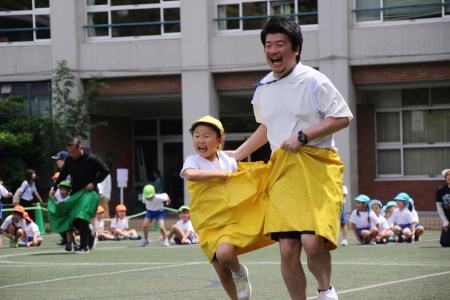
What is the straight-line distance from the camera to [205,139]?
27.9ft

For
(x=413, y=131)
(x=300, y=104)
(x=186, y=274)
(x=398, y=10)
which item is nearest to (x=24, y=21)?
(x=398, y=10)

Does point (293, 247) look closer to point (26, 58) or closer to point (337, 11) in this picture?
point (337, 11)

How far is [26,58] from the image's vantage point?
33281 millimetres

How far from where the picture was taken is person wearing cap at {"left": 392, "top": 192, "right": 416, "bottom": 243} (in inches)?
854

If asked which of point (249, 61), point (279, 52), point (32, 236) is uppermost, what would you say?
point (249, 61)

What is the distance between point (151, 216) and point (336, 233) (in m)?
14.8

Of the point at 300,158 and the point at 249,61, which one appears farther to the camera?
the point at 249,61

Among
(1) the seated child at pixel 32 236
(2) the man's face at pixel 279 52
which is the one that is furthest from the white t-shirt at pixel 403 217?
(2) the man's face at pixel 279 52

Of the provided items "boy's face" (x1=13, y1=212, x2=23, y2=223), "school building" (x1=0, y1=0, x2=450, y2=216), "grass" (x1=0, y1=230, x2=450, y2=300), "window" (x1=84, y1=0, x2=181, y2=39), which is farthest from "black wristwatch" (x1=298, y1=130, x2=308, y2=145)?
"window" (x1=84, y1=0, x2=181, y2=39)

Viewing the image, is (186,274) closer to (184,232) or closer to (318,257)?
(318,257)

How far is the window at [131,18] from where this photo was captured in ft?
108

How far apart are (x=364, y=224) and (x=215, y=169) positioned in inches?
526

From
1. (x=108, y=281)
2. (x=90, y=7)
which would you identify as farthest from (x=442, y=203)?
(x=90, y=7)

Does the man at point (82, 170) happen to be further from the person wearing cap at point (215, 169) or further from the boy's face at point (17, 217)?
the person wearing cap at point (215, 169)
